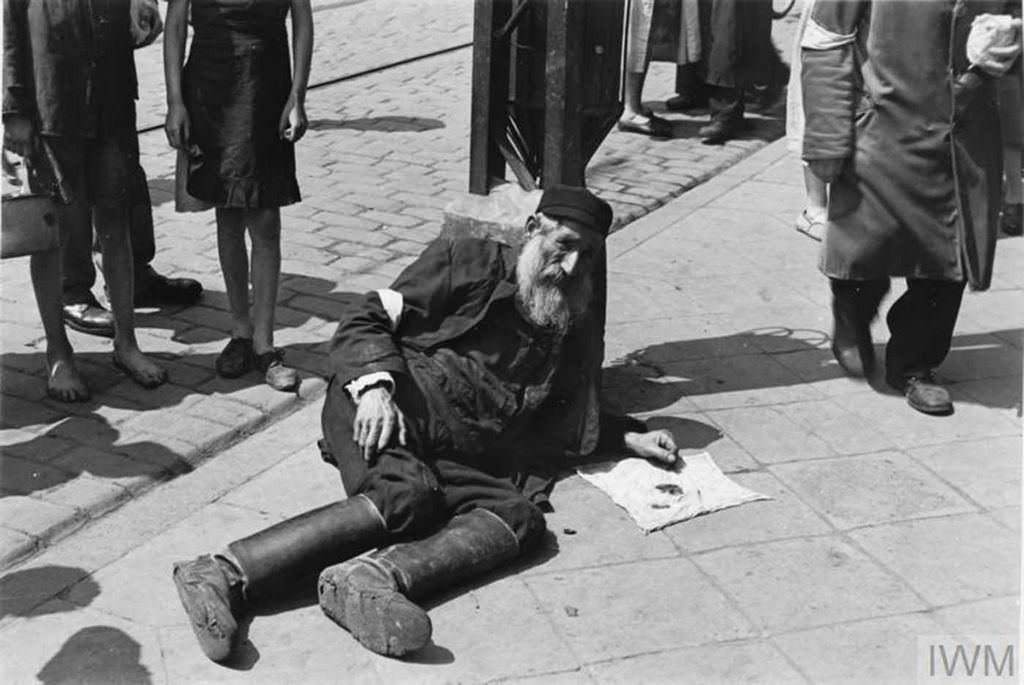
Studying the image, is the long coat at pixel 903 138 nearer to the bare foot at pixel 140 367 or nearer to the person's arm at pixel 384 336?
the person's arm at pixel 384 336

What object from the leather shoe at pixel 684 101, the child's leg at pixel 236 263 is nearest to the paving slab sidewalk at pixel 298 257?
the leather shoe at pixel 684 101

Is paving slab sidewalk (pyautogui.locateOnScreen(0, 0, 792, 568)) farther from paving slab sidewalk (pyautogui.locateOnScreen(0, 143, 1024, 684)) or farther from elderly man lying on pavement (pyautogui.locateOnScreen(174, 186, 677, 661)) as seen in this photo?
elderly man lying on pavement (pyautogui.locateOnScreen(174, 186, 677, 661))

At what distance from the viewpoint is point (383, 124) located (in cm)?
1022

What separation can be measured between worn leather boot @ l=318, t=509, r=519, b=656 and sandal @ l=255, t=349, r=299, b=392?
1510 mm

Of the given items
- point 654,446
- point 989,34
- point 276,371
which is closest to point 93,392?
point 276,371

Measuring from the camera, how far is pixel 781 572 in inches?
185

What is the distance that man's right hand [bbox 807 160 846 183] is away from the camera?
5867mm

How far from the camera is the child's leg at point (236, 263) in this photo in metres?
6.04

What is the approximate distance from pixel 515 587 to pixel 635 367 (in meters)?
1.95

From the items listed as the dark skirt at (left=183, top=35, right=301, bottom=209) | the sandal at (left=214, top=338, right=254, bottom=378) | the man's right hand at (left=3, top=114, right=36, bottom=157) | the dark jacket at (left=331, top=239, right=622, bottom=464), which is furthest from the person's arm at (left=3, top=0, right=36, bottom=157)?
the dark jacket at (left=331, top=239, right=622, bottom=464)

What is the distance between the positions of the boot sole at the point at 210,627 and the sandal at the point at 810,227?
16.2ft

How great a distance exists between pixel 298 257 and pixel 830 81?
119 inches

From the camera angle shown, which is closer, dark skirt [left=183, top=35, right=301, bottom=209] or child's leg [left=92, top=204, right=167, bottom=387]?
dark skirt [left=183, top=35, right=301, bottom=209]

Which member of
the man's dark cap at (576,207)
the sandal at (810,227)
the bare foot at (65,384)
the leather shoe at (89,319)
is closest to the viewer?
the man's dark cap at (576,207)
